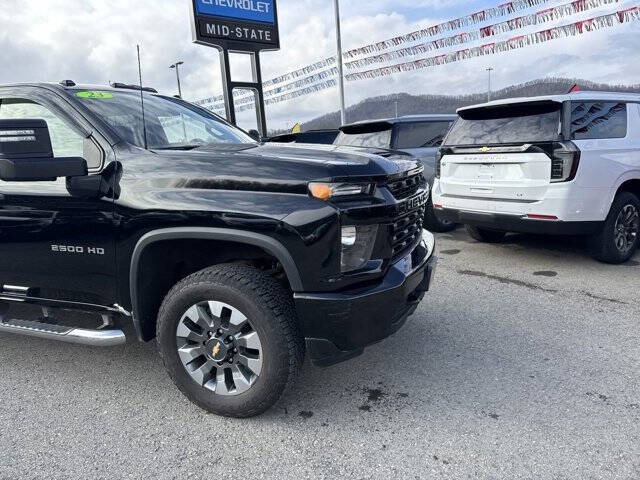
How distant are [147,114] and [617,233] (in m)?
4.88

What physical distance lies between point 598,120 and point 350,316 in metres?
4.27

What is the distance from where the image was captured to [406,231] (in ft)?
9.73

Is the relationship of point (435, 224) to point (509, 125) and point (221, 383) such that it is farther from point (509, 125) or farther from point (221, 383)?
point (221, 383)

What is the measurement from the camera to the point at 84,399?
3.07 meters

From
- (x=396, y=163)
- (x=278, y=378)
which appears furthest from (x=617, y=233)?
(x=278, y=378)

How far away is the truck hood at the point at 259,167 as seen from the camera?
8.29ft

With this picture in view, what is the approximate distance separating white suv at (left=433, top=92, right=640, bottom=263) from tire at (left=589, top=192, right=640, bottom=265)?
1 cm

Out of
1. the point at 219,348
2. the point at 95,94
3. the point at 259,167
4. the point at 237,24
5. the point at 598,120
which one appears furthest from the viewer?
the point at 237,24

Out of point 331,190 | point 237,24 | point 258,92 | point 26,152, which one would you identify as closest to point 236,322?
point 331,190

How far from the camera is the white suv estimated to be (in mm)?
4961

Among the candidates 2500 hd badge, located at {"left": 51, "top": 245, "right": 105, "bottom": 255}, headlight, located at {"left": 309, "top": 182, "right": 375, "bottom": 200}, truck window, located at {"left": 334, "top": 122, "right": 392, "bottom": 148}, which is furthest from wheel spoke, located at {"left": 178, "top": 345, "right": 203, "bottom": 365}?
truck window, located at {"left": 334, "top": 122, "right": 392, "bottom": 148}

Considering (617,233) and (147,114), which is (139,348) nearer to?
(147,114)

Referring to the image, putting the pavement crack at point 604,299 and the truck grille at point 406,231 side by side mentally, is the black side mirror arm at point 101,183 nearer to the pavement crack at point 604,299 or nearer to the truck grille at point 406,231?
the truck grille at point 406,231

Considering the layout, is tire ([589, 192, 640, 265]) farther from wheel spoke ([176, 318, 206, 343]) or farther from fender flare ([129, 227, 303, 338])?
wheel spoke ([176, 318, 206, 343])
